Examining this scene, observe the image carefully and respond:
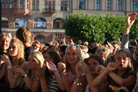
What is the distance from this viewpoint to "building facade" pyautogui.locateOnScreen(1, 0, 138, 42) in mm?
36125

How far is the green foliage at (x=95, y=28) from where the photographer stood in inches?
1059

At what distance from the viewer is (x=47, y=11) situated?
122ft

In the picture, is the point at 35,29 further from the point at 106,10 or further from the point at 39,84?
the point at 39,84

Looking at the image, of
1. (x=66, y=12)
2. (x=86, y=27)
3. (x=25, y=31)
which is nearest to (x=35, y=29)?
(x=66, y=12)

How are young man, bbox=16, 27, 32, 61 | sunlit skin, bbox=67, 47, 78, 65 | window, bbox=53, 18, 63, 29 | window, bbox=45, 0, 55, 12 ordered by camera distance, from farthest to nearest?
1. window, bbox=53, 18, 63, 29
2. window, bbox=45, 0, 55, 12
3. young man, bbox=16, 27, 32, 61
4. sunlit skin, bbox=67, 47, 78, 65

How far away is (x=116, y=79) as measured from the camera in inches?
122

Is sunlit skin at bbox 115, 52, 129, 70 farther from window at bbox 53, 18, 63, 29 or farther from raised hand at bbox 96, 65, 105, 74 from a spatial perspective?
window at bbox 53, 18, 63, 29

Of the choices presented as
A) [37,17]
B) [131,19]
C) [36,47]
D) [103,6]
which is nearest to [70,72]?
[131,19]

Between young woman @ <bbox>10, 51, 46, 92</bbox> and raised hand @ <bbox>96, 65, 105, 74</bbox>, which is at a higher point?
raised hand @ <bbox>96, 65, 105, 74</bbox>

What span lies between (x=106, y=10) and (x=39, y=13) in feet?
37.6

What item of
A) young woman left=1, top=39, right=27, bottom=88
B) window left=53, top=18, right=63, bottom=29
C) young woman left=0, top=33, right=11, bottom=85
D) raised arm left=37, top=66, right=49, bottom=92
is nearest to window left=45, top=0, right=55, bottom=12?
window left=53, top=18, right=63, bottom=29

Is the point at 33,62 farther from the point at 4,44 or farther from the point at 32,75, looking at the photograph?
the point at 4,44

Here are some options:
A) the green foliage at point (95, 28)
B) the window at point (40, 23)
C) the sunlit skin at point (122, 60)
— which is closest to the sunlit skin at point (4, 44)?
the sunlit skin at point (122, 60)

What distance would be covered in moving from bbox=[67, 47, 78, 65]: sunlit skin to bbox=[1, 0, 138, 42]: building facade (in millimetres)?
33137
